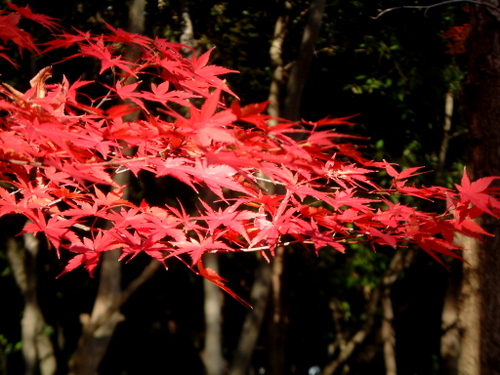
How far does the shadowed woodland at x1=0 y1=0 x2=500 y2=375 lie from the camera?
254 centimetres

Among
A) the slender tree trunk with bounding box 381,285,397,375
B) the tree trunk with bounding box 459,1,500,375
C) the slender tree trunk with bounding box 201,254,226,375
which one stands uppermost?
the tree trunk with bounding box 459,1,500,375

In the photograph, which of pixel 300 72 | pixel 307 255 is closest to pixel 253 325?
pixel 300 72

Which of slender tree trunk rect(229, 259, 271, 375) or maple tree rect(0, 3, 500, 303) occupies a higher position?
maple tree rect(0, 3, 500, 303)

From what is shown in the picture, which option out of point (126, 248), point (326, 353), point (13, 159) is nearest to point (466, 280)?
point (126, 248)

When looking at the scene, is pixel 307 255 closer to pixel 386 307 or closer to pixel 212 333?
pixel 386 307

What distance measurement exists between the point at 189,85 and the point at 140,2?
1927mm

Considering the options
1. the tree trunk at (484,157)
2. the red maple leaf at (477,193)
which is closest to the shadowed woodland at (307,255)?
the tree trunk at (484,157)

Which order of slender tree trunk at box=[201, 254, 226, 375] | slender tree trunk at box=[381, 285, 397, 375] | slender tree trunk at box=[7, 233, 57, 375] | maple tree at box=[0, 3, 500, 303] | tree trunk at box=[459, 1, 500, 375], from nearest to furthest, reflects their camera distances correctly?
maple tree at box=[0, 3, 500, 303], tree trunk at box=[459, 1, 500, 375], slender tree trunk at box=[201, 254, 226, 375], slender tree trunk at box=[7, 233, 57, 375], slender tree trunk at box=[381, 285, 397, 375]

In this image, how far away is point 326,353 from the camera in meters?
6.14

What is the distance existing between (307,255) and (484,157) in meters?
3.06

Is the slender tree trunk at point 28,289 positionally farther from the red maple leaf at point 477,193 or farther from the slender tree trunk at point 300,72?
the red maple leaf at point 477,193


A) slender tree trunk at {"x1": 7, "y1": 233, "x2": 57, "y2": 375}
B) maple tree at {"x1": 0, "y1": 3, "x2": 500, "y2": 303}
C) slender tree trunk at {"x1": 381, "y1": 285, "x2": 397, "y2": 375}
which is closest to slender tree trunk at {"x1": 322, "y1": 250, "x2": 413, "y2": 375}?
slender tree trunk at {"x1": 381, "y1": 285, "x2": 397, "y2": 375}

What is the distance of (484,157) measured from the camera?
2.36m

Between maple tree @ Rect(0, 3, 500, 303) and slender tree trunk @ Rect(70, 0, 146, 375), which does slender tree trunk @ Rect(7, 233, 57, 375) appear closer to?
slender tree trunk @ Rect(70, 0, 146, 375)
